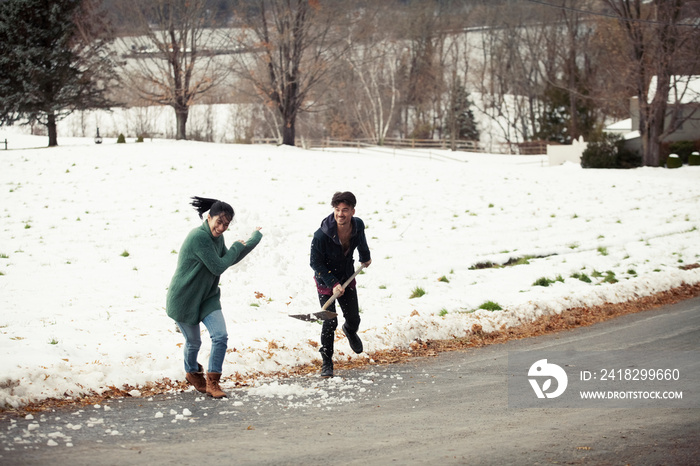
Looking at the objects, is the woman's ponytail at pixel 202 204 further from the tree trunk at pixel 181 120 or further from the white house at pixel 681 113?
the tree trunk at pixel 181 120

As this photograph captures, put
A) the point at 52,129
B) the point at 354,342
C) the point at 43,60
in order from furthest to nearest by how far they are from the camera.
Answer: 1. the point at 52,129
2. the point at 43,60
3. the point at 354,342

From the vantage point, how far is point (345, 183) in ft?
92.3

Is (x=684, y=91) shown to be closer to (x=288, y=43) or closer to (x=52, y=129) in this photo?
(x=288, y=43)

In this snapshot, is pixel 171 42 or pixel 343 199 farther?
pixel 171 42

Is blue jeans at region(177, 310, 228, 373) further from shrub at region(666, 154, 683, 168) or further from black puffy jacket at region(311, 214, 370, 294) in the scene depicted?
shrub at region(666, 154, 683, 168)

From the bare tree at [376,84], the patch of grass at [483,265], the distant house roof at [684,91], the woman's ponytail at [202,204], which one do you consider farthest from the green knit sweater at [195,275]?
the bare tree at [376,84]

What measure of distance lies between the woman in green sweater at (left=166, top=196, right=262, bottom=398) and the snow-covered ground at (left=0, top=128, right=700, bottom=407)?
3.09 ft

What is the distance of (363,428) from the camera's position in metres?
5.36

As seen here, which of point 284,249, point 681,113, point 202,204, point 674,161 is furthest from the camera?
point 681,113

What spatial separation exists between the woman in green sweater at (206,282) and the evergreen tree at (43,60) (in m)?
34.6

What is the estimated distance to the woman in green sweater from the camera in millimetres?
6238

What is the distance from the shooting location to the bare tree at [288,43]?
40188 mm

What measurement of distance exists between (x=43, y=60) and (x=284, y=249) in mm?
27501

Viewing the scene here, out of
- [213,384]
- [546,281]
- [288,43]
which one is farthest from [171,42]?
[213,384]
